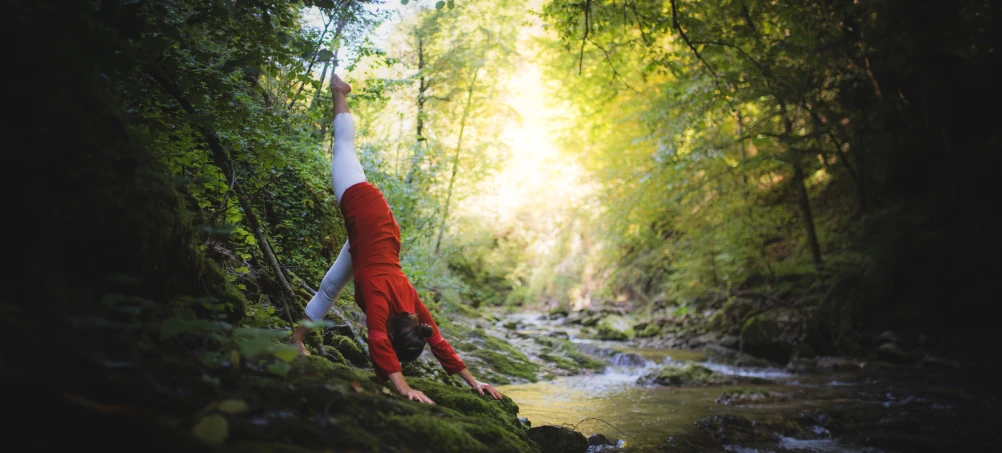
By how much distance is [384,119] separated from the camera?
10.5m

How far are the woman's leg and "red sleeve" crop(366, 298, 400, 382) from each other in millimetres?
566

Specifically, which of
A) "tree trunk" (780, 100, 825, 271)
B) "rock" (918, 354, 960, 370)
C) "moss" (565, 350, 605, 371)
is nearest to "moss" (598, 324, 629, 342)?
"moss" (565, 350, 605, 371)

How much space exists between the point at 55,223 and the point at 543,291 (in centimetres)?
2406

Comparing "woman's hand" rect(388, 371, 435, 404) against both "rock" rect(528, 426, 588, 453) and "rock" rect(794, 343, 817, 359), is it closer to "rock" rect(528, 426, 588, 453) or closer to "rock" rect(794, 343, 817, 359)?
"rock" rect(528, 426, 588, 453)

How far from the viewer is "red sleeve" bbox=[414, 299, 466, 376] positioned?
10.6ft

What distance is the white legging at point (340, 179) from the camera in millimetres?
3135

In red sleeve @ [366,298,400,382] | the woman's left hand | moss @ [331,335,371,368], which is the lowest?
the woman's left hand

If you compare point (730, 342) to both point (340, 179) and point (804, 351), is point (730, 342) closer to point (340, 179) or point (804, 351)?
point (804, 351)

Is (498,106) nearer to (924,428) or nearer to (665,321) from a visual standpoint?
(665,321)

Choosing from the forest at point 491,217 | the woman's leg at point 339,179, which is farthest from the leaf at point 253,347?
the woman's leg at point 339,179

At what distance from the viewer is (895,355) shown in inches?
354

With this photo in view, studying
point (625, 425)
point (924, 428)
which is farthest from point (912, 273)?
point (625, 425)

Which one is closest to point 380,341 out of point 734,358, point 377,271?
point 377,271

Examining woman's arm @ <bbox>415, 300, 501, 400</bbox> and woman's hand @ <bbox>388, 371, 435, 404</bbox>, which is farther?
woman's arm @ <bbox>415, 300, 501, 400</bbox>
